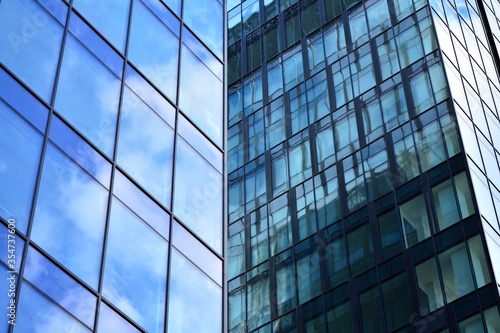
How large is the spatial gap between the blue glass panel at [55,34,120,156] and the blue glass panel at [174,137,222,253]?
2.30 metres

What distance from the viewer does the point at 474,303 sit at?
1444 inches

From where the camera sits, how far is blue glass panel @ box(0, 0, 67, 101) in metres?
18.8

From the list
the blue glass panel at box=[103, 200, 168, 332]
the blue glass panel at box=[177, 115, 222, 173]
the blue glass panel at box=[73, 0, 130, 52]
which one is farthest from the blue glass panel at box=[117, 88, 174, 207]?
the blue glass panel at box=[73, 0, 130, 52]

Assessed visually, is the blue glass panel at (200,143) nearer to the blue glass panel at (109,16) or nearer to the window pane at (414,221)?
the blue glass panel at (109,16)

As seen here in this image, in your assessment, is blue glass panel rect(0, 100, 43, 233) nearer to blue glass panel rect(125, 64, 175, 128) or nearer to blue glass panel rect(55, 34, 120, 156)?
blue glass panel rect(55, 34, 120, 156)

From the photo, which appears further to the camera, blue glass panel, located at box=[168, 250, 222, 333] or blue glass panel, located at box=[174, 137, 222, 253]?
blue glass panel, located at box=[174, 137, 222, 253]

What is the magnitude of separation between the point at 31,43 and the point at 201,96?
21.6 ft

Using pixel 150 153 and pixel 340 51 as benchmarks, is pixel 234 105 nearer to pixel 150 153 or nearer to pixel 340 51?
pixel 340 51

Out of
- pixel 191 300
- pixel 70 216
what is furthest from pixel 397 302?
pixel 70 216

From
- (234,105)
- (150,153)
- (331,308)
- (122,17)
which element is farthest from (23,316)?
(234,105)

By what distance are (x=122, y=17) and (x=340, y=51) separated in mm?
30540

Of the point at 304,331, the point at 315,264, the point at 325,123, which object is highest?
the point at 325,123

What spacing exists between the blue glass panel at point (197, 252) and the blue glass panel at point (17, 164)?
4.23 metres

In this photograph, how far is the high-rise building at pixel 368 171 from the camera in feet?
129
